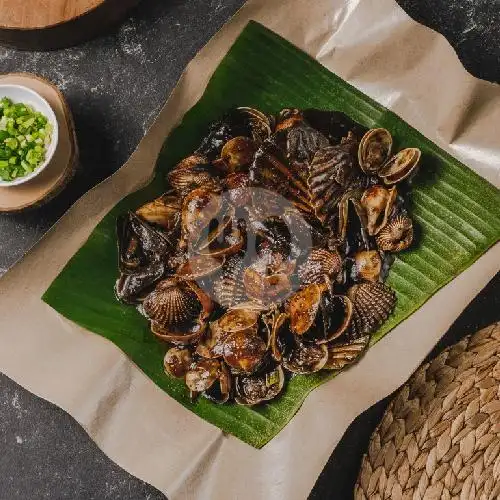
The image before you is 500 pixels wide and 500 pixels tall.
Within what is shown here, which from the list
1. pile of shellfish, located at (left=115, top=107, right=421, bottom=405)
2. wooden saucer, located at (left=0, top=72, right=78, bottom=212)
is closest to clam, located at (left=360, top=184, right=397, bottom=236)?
pile of shellfish, located at (left=115, top=107, right=421, bottom=405)

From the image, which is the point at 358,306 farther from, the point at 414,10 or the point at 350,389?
the point at 414,10

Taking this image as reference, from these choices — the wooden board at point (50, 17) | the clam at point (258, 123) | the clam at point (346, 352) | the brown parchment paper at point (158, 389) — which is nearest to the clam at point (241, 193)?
the clam at point (258, 123)

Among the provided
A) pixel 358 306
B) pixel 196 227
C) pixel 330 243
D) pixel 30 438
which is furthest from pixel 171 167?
pixel 30 438

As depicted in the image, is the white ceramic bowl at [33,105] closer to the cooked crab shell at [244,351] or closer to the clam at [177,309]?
the clam at [177,309]

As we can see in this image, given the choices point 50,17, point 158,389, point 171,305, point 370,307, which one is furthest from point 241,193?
point 50,17

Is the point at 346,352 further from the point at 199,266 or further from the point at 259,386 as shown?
the point at 199,266

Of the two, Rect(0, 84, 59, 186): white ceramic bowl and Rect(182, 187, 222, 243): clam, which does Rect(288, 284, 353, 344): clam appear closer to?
Rect(182, 187, 222, 243): clam
